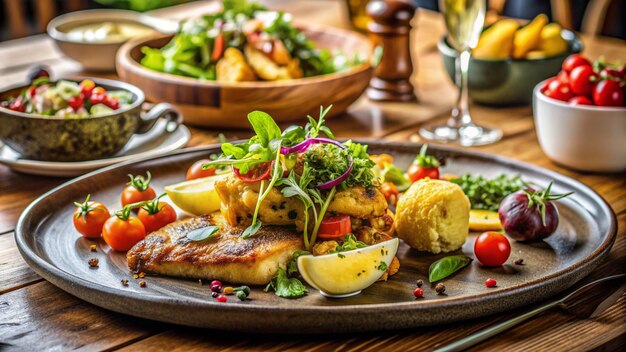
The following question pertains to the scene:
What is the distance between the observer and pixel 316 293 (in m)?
1.84

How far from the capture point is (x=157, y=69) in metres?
3.55

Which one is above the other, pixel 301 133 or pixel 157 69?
pixel 301 133

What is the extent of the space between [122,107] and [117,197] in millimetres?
547

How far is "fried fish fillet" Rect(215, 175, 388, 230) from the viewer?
196cm

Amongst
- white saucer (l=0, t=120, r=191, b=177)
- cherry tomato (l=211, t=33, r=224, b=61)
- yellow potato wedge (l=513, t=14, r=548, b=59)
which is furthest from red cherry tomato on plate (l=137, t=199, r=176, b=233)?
yellow potato wedge (l=513, t=14, r=548, b=59)

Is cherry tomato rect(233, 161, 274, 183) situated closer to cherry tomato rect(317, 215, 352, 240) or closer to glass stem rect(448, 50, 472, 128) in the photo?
cherry tomato rect(317, 215, 352, 240)

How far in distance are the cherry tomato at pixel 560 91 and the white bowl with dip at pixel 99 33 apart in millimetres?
2049

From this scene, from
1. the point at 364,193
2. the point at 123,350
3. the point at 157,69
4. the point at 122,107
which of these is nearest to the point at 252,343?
the point at 123,350

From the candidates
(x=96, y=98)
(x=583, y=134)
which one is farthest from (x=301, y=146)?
(x=583, y=134)

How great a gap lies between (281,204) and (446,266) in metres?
0.43

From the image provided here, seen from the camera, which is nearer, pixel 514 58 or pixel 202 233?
pixel 202 233

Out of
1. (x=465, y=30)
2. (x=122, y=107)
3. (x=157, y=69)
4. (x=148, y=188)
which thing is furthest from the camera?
(x=157, y=69)

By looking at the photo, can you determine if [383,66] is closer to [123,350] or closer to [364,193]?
[364,193]

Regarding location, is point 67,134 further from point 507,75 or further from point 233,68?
point 507,75
